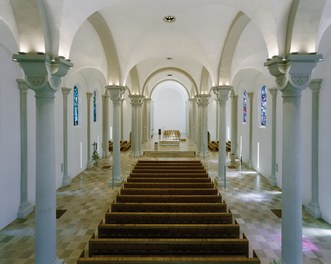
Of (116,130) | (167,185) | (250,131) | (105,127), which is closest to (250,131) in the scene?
(250,131)

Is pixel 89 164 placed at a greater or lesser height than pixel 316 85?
lesser

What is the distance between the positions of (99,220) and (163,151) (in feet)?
32.0

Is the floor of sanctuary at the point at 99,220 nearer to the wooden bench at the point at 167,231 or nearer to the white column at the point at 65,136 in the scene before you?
the white column at the point at 65,136

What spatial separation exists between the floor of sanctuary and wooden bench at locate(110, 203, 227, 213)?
107 centimetres

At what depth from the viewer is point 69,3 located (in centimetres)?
504

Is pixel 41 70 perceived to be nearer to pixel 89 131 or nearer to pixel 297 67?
pixel 297 67

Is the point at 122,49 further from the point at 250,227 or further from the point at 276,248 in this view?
the point at 276,248

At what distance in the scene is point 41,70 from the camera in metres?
4.59

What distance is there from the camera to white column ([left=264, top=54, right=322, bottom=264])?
15.3 ft

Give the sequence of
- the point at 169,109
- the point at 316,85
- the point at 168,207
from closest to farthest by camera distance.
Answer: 1. the point at 168,207
2. the point at 316,85
3. the point at 169,109

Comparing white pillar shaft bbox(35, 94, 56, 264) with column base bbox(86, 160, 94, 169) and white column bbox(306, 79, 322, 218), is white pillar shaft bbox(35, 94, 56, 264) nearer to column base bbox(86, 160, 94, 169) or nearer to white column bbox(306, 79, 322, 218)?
white column bbox(306, 79, 322, 218)

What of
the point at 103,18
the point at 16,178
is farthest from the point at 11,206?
the point at 103,18

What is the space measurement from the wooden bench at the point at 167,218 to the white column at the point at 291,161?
69.2 inches

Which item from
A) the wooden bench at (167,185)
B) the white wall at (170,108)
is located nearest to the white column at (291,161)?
the wooden bench at (167,185)
